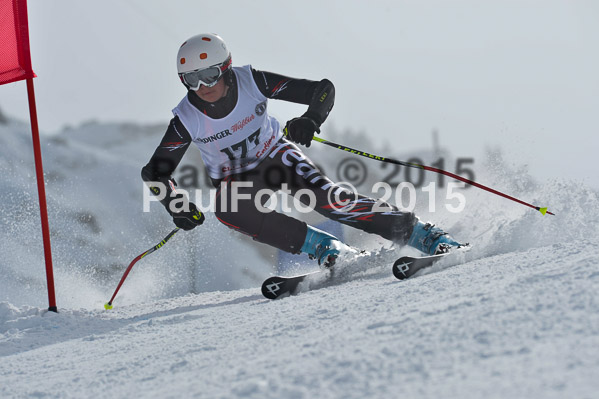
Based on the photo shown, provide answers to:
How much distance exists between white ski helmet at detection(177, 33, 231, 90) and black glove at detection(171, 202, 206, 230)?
83cm

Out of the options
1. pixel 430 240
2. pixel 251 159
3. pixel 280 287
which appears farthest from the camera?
pixel 251 159

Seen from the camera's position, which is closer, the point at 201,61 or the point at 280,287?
the point at 280,287

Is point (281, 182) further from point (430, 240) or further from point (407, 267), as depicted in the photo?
point (407, 267)

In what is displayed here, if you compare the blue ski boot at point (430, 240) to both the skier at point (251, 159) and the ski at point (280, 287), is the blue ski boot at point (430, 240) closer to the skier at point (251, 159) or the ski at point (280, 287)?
the skier at point (251, 159)

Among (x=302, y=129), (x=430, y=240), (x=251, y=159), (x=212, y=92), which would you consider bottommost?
(x=430, y=240)

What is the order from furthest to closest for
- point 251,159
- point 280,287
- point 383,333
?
point 251,159 < point 280,287 < point 383,333

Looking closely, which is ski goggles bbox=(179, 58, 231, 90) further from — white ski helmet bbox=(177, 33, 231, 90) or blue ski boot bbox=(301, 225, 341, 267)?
blue ski boot bbox=(301, 225, 341, 267)

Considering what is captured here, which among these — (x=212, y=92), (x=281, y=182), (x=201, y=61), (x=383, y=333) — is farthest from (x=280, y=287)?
(x=383, y=333)

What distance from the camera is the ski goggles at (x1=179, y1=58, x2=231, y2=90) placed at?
12.9 ft

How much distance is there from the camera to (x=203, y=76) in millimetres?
3953

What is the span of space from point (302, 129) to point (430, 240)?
43.9 inches

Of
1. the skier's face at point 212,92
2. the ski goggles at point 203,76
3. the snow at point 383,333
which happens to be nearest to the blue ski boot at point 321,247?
the snow at point 383,333

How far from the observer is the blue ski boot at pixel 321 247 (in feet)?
13.3

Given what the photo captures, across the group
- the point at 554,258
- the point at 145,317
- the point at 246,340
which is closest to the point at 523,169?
the point at 554,258
